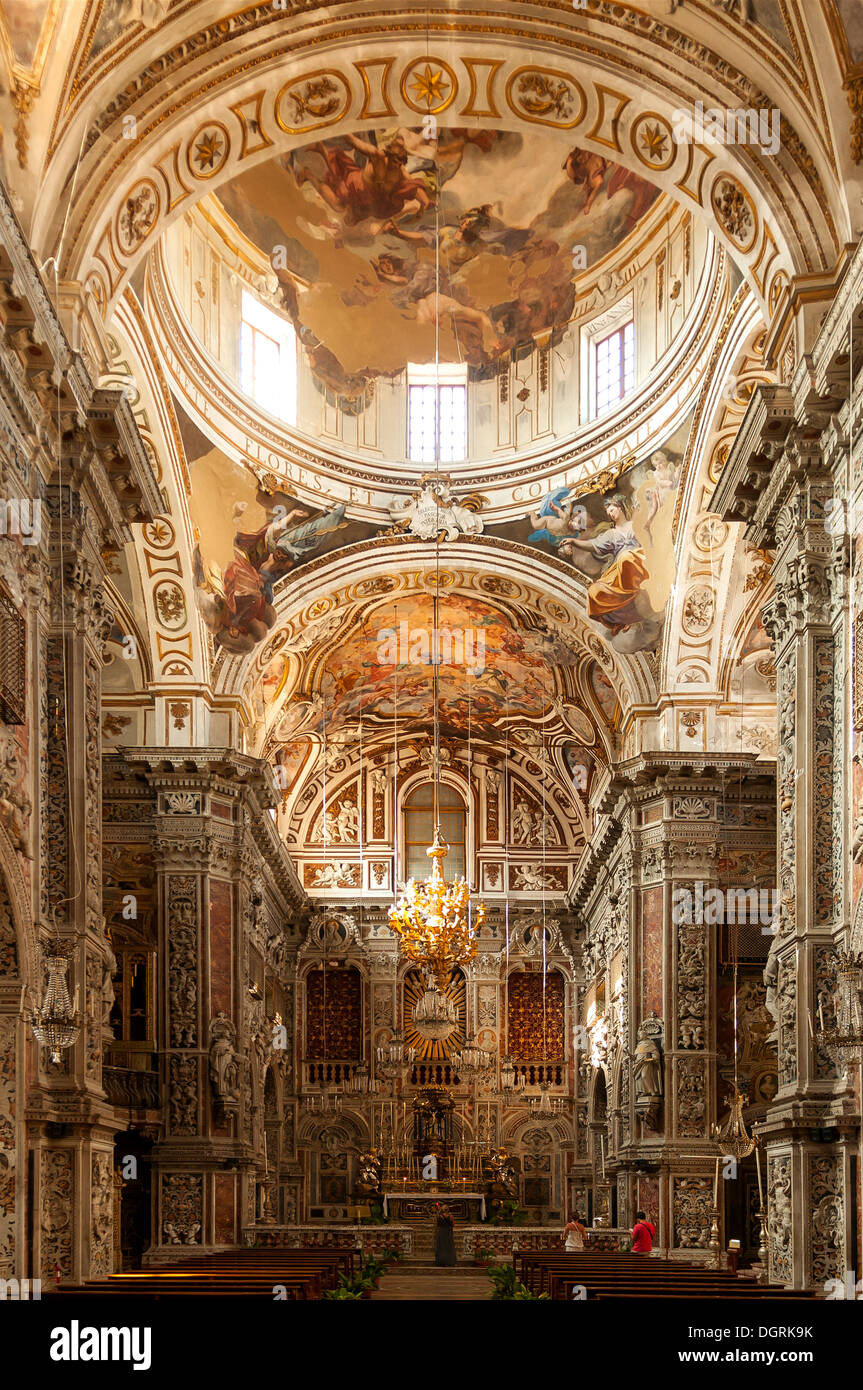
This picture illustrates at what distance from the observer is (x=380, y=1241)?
84.9 ft

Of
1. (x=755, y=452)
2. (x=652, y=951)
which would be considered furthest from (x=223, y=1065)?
(x=755, y=452)

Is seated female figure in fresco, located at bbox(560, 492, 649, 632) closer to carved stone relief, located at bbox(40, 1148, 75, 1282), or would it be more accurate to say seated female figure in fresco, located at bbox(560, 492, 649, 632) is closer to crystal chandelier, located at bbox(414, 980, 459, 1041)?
crystal chandelier, located at bbox(414, 980, 459, 1041)

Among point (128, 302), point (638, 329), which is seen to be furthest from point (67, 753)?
point (638, 329)

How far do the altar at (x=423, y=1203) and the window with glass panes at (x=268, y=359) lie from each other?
14.9 meters

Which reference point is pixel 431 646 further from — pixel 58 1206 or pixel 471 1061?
pixel 58 1206

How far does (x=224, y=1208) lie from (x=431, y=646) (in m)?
10.5

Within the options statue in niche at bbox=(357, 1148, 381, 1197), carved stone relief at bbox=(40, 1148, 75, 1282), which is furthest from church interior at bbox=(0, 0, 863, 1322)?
statue in niche at bbox=(357, 1148, 381, 1197)

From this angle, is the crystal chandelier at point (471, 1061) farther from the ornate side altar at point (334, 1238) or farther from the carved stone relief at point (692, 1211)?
the carved stone relief at point (692, 1211)

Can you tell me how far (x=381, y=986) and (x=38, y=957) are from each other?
23.2 metres

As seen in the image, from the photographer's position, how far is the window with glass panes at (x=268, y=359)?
23672 millimetres

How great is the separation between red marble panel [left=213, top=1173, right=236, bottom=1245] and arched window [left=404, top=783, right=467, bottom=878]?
13.3 m

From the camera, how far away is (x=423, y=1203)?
104 feet

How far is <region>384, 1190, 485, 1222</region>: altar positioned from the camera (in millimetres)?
31578
